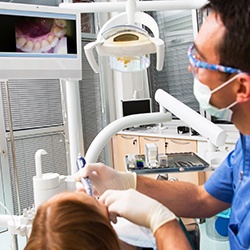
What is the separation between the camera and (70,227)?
62 cm

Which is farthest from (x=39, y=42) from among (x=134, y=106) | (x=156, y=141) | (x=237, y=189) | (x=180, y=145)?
(x=134, y=106)

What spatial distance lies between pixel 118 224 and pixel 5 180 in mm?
2424

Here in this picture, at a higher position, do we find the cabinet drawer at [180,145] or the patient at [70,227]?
the patient at [70,227]

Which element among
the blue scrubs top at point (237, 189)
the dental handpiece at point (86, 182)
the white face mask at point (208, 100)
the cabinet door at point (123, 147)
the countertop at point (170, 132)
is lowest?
the cabinet door at point (123, 147)

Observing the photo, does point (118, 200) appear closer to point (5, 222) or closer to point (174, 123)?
point (5, 222)

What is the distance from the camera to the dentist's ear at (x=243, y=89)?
860 mm

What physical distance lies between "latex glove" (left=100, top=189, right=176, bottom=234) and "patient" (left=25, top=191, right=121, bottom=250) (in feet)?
0.52

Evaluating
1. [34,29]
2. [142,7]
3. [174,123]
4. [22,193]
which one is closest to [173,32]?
[174,123]

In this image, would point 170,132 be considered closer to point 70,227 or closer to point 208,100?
point 208,100

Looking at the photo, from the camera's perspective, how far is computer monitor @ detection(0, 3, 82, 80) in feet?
3.43

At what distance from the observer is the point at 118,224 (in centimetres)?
96

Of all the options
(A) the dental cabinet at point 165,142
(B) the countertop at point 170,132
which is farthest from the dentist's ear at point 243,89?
(B) the countertop at point 170,132

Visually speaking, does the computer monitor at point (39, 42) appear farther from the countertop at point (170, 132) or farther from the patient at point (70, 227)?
the countertop at point (170, 132)

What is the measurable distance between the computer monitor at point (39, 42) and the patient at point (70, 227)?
22.0 inches
